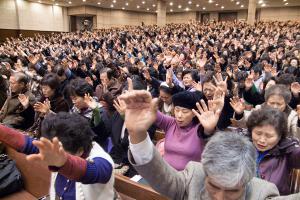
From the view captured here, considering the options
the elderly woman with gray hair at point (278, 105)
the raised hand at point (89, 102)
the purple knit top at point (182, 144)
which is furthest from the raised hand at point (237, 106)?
the raised hand at point (89, 102)

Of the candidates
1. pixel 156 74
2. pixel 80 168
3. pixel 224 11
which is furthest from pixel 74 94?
pixel 224 11

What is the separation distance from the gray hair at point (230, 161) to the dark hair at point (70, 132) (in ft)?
2.65

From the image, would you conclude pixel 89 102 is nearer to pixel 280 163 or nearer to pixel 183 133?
pixel 183 133

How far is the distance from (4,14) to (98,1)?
293 inches

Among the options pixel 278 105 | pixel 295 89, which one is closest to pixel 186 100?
pixel 278 105

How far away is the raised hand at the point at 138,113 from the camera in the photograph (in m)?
1.09

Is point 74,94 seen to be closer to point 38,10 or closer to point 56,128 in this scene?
point 56,128

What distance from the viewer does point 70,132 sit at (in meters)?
1.60

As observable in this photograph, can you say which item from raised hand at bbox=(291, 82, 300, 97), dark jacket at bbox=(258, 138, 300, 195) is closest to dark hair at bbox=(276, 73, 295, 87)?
raised hand at bbox=(291, 82, 300, 97)

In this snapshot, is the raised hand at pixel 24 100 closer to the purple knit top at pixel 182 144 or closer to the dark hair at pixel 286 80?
the purple knit top at pixel 182 144

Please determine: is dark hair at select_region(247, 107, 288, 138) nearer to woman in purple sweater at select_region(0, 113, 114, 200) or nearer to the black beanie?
the black beanie

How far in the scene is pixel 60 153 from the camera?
3.32 feet

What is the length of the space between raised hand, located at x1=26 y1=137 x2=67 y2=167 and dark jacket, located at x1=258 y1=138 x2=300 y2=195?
1.37m

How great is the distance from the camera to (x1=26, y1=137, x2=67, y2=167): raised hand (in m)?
0.95
